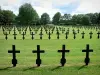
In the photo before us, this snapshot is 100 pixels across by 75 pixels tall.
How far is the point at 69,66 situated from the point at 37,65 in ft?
5.10

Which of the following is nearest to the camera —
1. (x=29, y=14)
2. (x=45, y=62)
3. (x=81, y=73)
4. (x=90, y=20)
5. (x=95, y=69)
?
(x=81, y=73)

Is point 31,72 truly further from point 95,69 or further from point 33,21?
point 33,21

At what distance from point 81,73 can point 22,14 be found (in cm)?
13994

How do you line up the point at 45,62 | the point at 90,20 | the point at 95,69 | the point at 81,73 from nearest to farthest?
1. the point at 81,73
2. the point at 95,69
3. the point at 45,62
4. the point at 90,20

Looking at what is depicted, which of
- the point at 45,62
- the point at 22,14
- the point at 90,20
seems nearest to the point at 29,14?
the point at 22,14

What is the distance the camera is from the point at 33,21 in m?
152

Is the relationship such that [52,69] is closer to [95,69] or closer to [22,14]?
[95,69]

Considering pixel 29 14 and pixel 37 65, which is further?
pixel 29 14

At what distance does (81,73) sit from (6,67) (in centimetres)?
357

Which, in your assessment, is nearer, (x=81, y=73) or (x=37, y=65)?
(x=81, y=73)

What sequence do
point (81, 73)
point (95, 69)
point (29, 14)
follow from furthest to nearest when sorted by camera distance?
point (29, 14), point (95, 69), point (81, 73)

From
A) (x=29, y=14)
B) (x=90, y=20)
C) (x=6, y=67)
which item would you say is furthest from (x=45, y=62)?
(x=90, y=20)

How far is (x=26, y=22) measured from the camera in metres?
151

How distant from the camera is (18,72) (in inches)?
469
